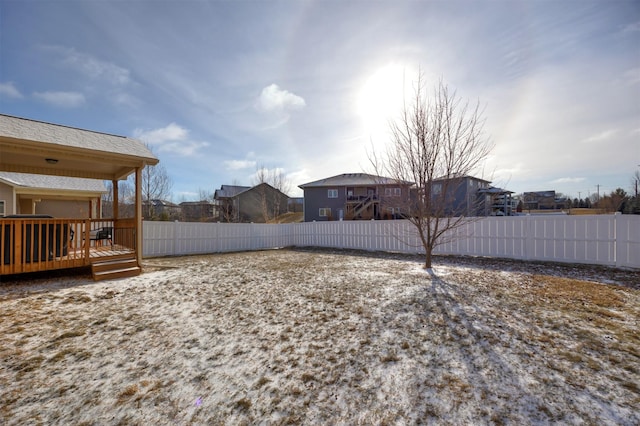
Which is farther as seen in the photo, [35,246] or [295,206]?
[295,206]

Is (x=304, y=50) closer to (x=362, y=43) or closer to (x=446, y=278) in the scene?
(x=362, y=43)

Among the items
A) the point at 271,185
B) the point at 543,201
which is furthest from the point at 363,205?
the point at 543,201

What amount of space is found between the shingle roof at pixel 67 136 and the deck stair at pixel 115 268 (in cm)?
266

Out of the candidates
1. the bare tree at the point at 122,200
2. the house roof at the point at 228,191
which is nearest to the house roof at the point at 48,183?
the bare tree at the point at 122,200

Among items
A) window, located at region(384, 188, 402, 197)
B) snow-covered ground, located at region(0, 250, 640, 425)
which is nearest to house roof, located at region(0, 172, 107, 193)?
snow-covered ground, located at region(0, 250, 640, 425)

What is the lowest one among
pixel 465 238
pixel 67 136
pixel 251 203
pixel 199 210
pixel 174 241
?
pixel 174 241

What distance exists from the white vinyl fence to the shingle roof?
3988mm

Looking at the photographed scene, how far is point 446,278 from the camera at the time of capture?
5.36m

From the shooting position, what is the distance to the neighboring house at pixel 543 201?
43200 mm

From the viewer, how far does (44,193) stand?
36.5ft

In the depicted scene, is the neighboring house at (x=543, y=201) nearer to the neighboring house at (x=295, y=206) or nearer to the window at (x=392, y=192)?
the neighboring house at (x=295, y=206)

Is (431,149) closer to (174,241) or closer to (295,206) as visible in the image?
(174,241)

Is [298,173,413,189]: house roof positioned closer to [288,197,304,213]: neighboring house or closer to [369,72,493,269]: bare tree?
[288,197,304,213]: neighboring house

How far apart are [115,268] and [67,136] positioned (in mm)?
3374
